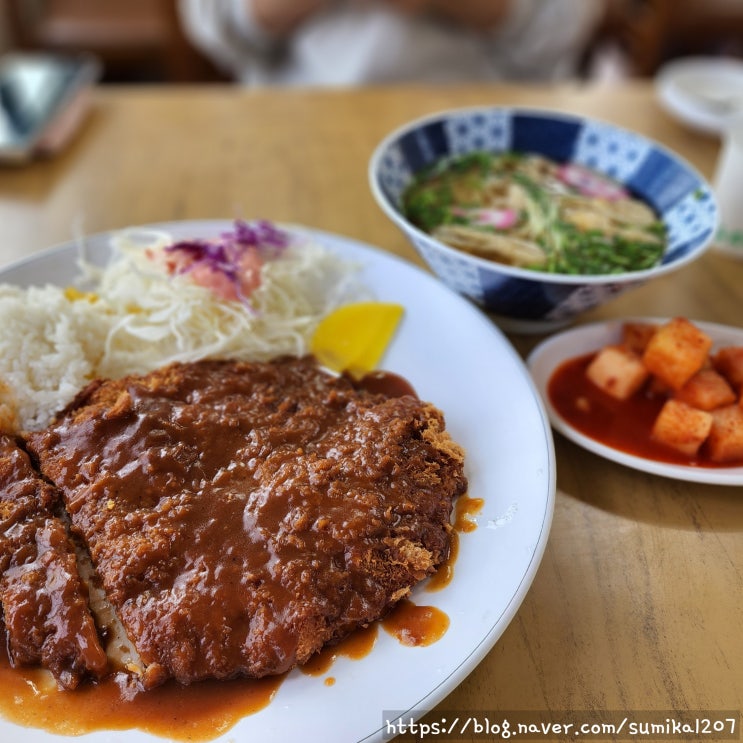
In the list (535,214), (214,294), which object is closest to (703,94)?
Answer: (535,214)

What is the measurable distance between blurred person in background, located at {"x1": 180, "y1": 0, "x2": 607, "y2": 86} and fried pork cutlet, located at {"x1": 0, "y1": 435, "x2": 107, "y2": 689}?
10.2ft

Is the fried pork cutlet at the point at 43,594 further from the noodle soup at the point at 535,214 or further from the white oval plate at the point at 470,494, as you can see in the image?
the noodle soup at the point at 535,214

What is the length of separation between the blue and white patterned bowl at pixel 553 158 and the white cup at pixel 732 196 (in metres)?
0.36

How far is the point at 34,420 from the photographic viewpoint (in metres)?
1.70

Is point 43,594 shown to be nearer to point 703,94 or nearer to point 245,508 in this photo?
point 245,508

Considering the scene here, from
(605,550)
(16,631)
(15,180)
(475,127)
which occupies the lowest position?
(15,180)

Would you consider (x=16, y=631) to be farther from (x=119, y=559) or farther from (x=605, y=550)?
(x=605, y=550)

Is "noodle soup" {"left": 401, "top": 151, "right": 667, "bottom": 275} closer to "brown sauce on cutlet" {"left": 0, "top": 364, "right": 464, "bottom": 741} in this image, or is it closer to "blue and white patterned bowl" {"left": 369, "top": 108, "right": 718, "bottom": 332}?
"blue and white patterned bowl" {"left": 369, "top": 108, "right": 718, "bottom": 332}

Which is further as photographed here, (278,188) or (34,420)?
(278,188)

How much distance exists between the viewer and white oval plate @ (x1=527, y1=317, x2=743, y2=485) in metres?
1.66

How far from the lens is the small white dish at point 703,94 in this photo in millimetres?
3334

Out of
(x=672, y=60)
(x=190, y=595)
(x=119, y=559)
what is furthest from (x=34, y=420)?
(x=672, y=60)

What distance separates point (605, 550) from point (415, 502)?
49cm

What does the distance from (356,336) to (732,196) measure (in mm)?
1586
